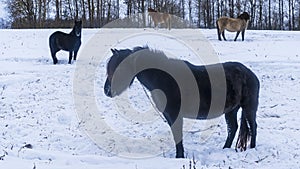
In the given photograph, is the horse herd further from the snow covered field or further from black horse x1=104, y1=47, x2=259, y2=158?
the snow covered field

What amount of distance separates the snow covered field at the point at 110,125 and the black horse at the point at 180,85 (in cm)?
61

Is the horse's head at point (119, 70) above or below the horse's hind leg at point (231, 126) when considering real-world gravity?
above

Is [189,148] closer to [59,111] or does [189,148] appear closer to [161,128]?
[161,128]

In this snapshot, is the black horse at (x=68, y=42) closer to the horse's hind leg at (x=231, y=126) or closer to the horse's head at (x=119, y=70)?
the horse's hind leg at (x=231, y=126)

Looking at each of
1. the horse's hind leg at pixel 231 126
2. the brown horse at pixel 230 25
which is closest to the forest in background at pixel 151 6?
the brown horse at pixel 230 25

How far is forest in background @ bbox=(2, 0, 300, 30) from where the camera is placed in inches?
1625

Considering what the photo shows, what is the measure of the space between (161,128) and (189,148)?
1068mm

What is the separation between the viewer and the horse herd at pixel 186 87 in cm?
566

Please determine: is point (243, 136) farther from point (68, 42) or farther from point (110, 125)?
point (68, 42)

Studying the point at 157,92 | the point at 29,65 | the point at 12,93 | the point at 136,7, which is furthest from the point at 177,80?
the point at 136,7

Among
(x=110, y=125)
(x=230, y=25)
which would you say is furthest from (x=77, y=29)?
(x=230, y=25)

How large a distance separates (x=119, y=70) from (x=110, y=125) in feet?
7.91

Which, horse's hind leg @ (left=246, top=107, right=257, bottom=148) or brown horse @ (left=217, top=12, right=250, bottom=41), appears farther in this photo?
brown horse @ (left=217, top=12, right=250, bottom=41)

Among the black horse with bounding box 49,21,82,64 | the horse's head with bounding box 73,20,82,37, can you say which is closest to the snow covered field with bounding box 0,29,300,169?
the black horse with bounding box 49,21,82,64
